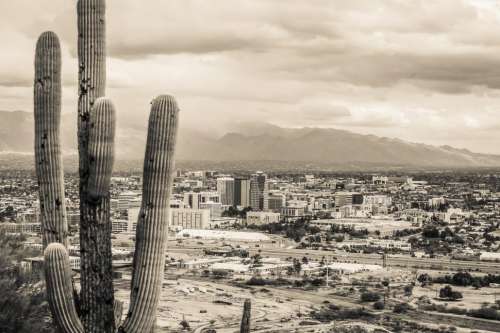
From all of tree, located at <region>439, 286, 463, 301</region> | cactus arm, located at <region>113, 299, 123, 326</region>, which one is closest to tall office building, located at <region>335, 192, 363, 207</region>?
tree, located at <region>439, 286, 463, 301</region>

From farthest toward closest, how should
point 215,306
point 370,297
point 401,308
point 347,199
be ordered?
1. point 347,199
2. point 370,297
3. point 401,308
4. point 215,306

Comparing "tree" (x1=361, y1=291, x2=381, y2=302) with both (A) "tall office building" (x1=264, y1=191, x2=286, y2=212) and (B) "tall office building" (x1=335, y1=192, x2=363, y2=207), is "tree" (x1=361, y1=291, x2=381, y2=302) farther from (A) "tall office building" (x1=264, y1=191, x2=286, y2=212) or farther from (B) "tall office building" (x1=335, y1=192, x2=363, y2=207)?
(B) "tall office building" (x1=335, y1=192, x2=363, y2=207)

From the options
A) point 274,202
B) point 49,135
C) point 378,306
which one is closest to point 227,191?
point 274,202

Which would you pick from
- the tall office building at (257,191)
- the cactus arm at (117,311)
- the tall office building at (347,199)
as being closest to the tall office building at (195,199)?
the tall office building at (257,191)

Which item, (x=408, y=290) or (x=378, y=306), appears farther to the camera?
(x=408, y=290)

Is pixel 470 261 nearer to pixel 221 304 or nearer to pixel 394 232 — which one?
pixel 394 232

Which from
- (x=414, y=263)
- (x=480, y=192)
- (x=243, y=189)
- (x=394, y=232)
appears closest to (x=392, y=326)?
(x=414, y=263)

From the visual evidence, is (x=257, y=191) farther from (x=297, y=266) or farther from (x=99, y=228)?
(x=99, y=228)
